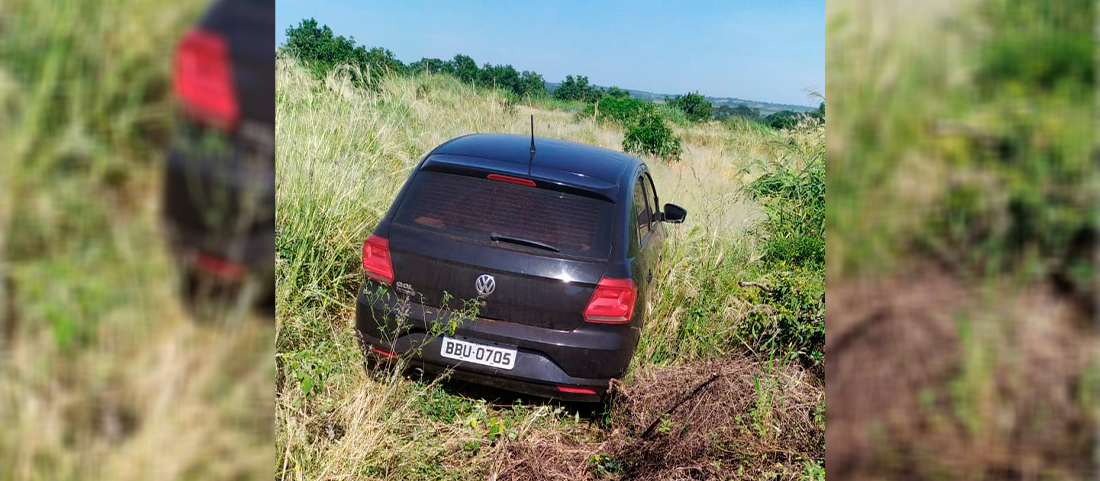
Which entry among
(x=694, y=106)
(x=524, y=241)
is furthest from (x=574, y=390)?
(x=694, y=106)

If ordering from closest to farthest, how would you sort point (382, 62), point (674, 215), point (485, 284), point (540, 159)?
point (485, 284) → point (540, 159) → point (674, 215) → point (382, 62)

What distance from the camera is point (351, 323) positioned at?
4203 millimetres

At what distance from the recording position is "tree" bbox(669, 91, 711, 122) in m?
26.8

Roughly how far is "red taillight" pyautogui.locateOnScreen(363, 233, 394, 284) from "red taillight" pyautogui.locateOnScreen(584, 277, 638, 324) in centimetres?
113

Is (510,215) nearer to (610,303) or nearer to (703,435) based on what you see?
(610,303)

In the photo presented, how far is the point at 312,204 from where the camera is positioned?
4605mm

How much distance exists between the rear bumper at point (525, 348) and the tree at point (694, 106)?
79.9ft

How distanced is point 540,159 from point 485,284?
0.90 m

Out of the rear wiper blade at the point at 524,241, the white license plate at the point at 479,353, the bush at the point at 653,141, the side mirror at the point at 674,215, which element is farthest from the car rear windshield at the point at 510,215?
the bush at the point at 653,141

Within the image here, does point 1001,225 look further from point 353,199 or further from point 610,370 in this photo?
point 353,199

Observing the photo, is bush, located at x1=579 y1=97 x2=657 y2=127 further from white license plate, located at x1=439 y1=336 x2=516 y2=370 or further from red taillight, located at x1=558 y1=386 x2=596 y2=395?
white license plate, located at x1=439 y1=336 x2=516 y2=370

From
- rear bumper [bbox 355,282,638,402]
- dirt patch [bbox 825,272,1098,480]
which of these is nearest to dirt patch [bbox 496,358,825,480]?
rear bumper [bbox 355,282,638,402]

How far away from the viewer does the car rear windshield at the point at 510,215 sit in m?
3.37

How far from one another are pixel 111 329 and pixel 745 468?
2447 millimetres
